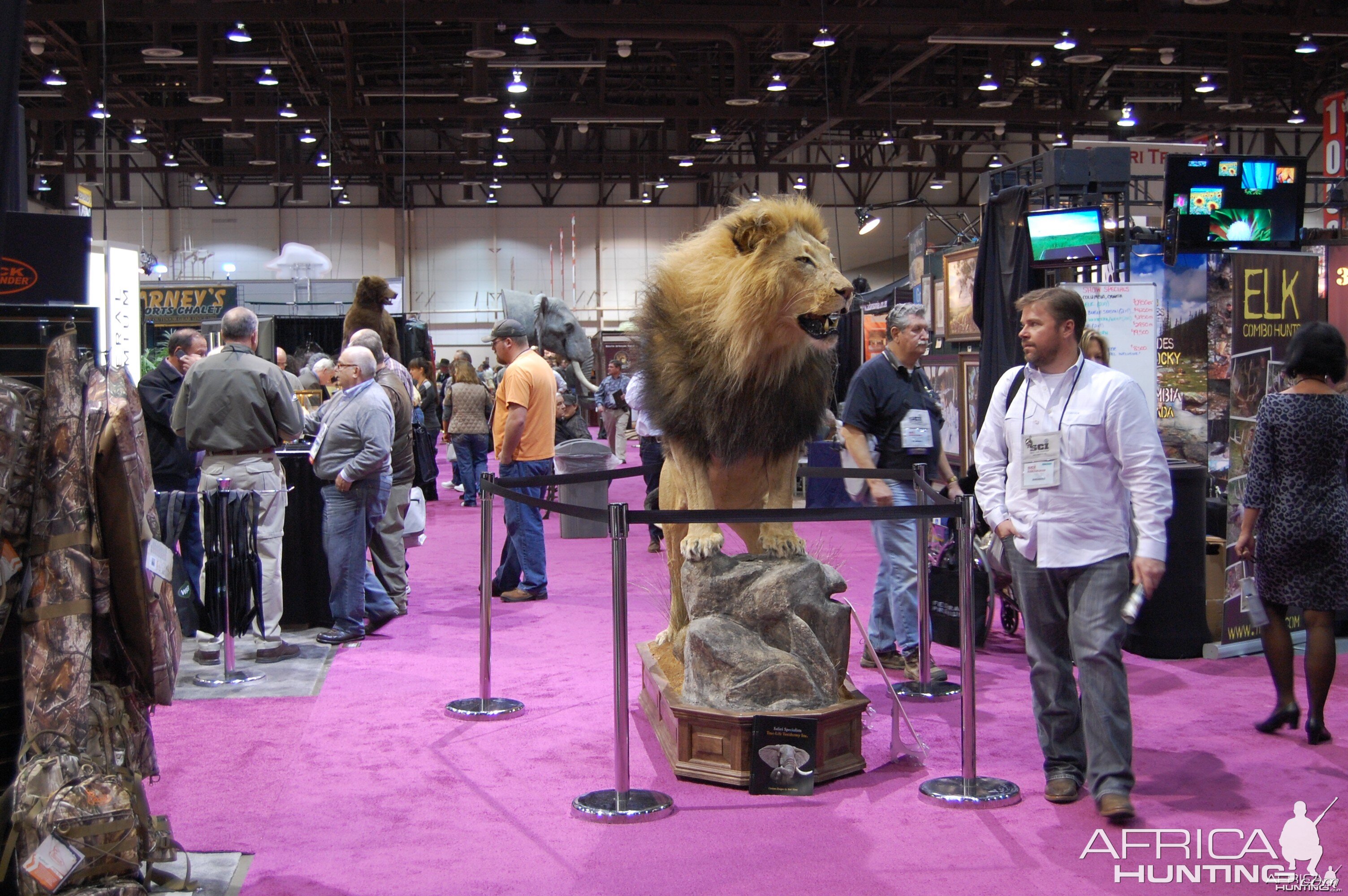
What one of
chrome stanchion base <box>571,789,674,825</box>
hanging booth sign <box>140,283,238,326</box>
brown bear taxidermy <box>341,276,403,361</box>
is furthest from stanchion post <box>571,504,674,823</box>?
hanging booth sign <box>140,283,238,326</box>

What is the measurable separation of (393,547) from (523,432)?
3.24 ft

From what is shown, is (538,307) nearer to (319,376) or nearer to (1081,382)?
(319,376)

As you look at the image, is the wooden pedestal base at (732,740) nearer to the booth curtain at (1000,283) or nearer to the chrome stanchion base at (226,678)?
the chrome stanchion base at (226,678)

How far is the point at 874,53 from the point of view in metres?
18.1

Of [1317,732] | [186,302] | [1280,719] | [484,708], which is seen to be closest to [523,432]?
[484,708]

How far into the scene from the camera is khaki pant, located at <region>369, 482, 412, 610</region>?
20.8ft

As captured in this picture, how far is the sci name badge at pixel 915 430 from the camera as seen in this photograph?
16.4 ft

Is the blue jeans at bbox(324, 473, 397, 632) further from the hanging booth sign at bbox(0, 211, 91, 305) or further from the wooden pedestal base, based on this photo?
the hanging booth sign at bbox(0, 211, 91, 305)

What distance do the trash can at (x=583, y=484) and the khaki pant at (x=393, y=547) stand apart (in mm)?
2129

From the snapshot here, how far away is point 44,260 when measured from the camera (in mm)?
2707

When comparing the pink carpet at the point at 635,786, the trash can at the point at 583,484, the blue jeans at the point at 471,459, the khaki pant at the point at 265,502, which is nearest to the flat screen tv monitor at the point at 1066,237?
the pink carpet at the point at 635,786

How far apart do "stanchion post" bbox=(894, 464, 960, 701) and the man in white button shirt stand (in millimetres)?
774

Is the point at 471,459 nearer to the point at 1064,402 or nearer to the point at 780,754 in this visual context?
the point at 780,754

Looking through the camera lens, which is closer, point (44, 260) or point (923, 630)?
point (44, 260)
